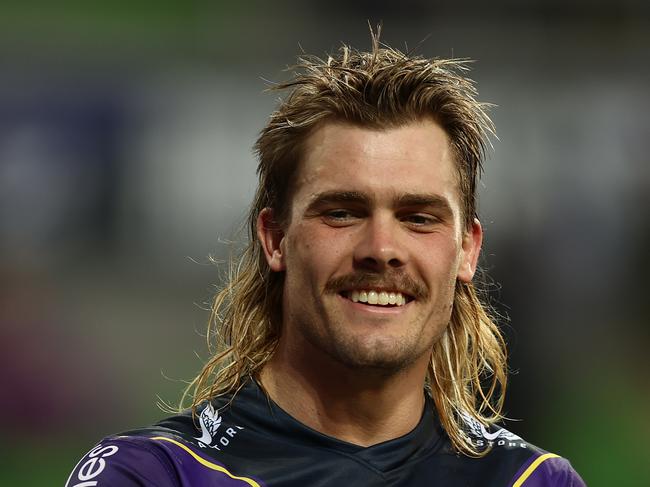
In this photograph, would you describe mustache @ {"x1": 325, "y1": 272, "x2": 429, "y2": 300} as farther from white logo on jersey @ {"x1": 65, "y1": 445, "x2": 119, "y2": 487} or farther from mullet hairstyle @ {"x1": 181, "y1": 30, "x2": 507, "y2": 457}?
white logo on jersey @ {"x1": 65, "y1": 445, "x2": 119, "y2": 487}

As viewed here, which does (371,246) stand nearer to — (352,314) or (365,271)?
(365,271)

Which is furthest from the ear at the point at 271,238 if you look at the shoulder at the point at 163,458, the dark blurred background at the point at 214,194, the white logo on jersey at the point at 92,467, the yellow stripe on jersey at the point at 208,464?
the dark blurred background at the point at 214,194

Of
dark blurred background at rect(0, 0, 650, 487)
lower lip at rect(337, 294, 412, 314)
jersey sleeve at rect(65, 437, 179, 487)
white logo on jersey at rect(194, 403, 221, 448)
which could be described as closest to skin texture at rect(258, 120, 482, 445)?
lower lip at rect(337, 294, 412, 314)

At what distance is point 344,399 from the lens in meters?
3.20

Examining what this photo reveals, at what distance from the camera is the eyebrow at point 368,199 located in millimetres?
3092

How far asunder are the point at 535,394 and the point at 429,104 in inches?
208

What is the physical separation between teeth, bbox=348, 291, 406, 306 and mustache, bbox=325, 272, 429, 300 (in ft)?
0.07

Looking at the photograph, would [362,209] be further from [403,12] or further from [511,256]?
[403,12]

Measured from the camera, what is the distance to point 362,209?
10.2 feet

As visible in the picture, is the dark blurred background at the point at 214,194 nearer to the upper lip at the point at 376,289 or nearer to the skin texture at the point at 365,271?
the skin texture at the point at 365,271

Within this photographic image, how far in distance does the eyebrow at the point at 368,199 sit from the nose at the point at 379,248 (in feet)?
0.23

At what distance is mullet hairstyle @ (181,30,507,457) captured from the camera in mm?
3309

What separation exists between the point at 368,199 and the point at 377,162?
0.41ft

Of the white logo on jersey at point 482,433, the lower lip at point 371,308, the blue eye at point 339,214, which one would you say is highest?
the blue eye at point 339,214
